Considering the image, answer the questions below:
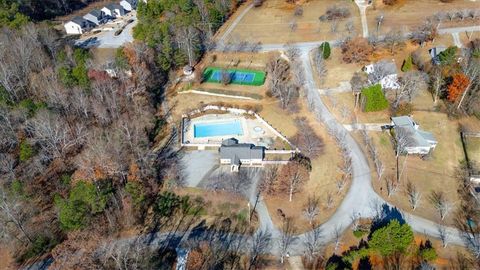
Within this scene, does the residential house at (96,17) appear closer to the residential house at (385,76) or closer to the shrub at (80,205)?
the shrub at (80,205)

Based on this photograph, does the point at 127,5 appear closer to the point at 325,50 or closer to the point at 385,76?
the point at 325,50

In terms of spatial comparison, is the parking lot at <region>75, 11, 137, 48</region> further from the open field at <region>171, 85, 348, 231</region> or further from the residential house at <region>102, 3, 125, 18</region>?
the open field at <region>171, 85, 348, 231</region>

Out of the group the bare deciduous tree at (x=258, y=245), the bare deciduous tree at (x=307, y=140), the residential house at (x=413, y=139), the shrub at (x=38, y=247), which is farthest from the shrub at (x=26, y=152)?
the residential house at (x=413, y=139)

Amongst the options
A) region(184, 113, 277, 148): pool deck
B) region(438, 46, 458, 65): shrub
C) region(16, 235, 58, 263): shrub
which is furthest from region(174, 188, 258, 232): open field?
region(438, 46, 458, 65): shrub

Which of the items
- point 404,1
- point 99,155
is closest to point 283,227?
point 99,155

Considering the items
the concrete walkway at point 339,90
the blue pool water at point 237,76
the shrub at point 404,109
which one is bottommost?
the shrub at point 404,109
